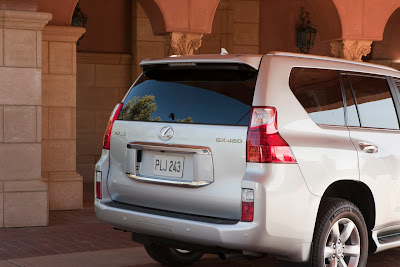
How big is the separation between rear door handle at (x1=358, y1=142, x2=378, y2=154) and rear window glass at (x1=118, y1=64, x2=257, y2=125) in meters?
→ 1.06

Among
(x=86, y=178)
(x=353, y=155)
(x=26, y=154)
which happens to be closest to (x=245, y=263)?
(x=353, y=155)

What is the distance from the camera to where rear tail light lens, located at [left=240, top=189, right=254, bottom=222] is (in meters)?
5.17

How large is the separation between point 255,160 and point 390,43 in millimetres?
13121

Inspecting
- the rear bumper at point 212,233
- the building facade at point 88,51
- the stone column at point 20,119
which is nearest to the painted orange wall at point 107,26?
the building facade at point 88,51

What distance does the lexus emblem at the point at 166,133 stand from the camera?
18.4ft


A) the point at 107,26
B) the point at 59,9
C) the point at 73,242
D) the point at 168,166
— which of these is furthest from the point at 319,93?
the point at 107,26

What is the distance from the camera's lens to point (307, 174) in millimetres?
5395

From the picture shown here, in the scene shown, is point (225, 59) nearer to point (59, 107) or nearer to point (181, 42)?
point (59, 107)

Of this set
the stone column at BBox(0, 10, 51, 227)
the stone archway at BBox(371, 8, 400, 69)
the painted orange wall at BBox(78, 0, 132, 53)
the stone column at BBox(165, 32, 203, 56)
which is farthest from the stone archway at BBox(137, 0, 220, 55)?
the stone archway at BBox(371, 8, 400, 69)

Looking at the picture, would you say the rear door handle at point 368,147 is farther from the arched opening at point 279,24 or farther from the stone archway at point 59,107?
the arched opening at point 279,24

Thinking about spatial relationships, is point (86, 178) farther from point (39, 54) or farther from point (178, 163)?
point (178, 163)

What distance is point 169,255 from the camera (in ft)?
22.3

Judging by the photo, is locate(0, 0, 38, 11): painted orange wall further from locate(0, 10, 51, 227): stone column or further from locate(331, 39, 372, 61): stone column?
locate(331, 39, 372, 61): stone column

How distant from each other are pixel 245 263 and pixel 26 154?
3.14m
